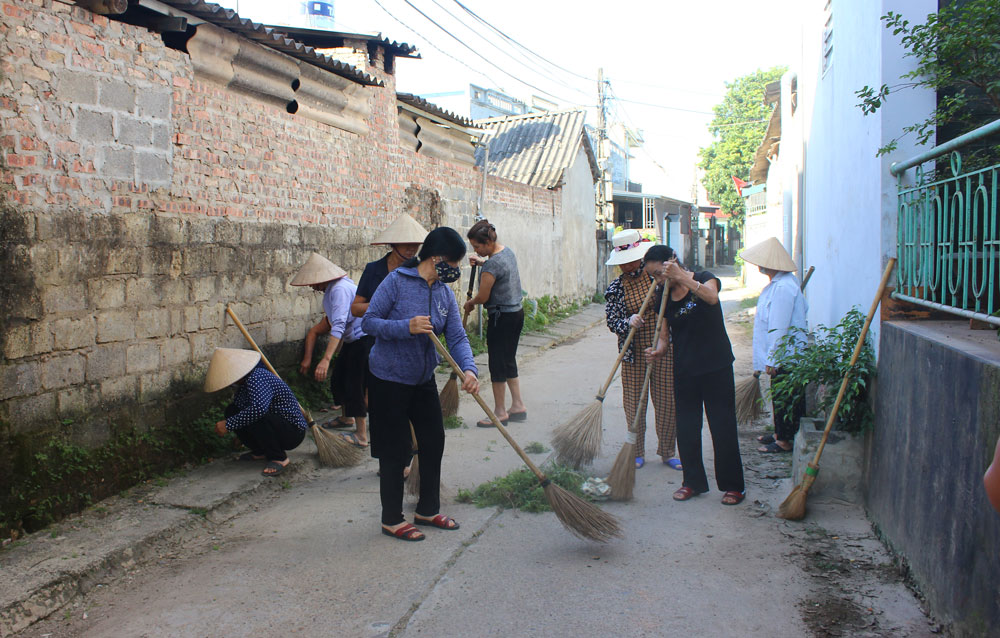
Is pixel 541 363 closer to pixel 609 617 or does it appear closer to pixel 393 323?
pixel 393 323

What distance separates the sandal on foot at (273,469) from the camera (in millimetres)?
5352

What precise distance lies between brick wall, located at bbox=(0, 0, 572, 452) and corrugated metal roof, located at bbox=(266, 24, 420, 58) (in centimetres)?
200

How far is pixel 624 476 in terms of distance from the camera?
16.1ft

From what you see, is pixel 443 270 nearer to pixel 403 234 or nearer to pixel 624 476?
pixel 403 234

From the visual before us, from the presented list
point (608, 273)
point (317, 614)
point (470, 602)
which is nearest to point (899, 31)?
point (470, 602)

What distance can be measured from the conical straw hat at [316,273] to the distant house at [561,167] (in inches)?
363

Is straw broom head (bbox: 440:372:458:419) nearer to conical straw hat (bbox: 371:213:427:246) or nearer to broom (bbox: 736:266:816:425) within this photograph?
conical straw hat (bbox: 371:213:427:246)

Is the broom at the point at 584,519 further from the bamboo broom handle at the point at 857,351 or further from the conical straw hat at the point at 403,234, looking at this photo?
the conical straw hat at the point at 403,234

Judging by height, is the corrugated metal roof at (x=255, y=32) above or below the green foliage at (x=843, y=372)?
above

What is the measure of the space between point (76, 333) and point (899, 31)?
16.2 feet

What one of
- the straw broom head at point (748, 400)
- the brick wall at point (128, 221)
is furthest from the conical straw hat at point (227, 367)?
the straw broom head at point (748, 400)

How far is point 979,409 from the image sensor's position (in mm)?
2889

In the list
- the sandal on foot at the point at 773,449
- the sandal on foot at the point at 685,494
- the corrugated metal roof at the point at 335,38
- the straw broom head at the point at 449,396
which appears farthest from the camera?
the corrugated metal roof at the point at 335,38

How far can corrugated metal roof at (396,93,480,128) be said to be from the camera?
9.09 metres
